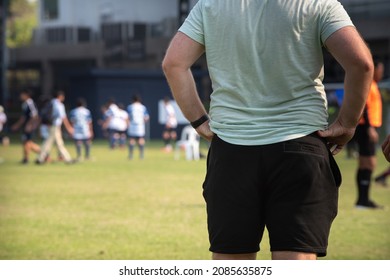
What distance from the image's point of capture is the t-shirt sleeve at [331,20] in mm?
3566

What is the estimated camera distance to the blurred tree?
7812 centimetres

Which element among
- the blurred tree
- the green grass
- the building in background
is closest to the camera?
A: the green grass

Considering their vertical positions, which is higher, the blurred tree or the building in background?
the building in background

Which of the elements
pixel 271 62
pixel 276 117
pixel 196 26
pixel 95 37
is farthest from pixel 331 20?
pixel 95 37

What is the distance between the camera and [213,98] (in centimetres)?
379

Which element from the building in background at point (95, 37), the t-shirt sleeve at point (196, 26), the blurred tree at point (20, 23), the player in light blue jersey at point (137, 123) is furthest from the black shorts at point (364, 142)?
the blurred tree at point (20, 23)

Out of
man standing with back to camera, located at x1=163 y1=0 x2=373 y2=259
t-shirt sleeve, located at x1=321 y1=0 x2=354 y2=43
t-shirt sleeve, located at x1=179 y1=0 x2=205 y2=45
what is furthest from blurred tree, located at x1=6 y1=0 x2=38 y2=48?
t-shirt sleeve, located at x1=321 y1=0 x2=354 y2=43

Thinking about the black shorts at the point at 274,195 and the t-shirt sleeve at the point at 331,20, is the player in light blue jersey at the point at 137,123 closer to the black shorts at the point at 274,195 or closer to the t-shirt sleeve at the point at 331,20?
the black shorts at the point at 274,195

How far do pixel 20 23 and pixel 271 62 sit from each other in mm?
79342

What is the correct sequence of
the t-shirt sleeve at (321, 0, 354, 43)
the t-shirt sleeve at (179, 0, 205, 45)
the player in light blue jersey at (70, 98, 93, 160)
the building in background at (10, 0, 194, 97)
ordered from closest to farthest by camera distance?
the t-shirt sleeve at (321, 0, 354, 43), the t-shirt sleeve at (179, 0, 205, 45), the player in light blue jersey at (70, 98, 93, 160), the building in background at (10, 0, 194, 97)

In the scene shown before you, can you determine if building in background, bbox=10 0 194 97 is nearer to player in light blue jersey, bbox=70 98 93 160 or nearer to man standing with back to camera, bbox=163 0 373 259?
player in light blue jersey, bbox=70 98 93 160

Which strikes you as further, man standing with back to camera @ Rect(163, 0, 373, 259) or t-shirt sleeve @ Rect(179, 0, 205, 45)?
t-shirt sleeve @ Rect(179, 0, 205, 45)

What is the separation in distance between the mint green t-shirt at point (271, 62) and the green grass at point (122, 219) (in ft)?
12.3
